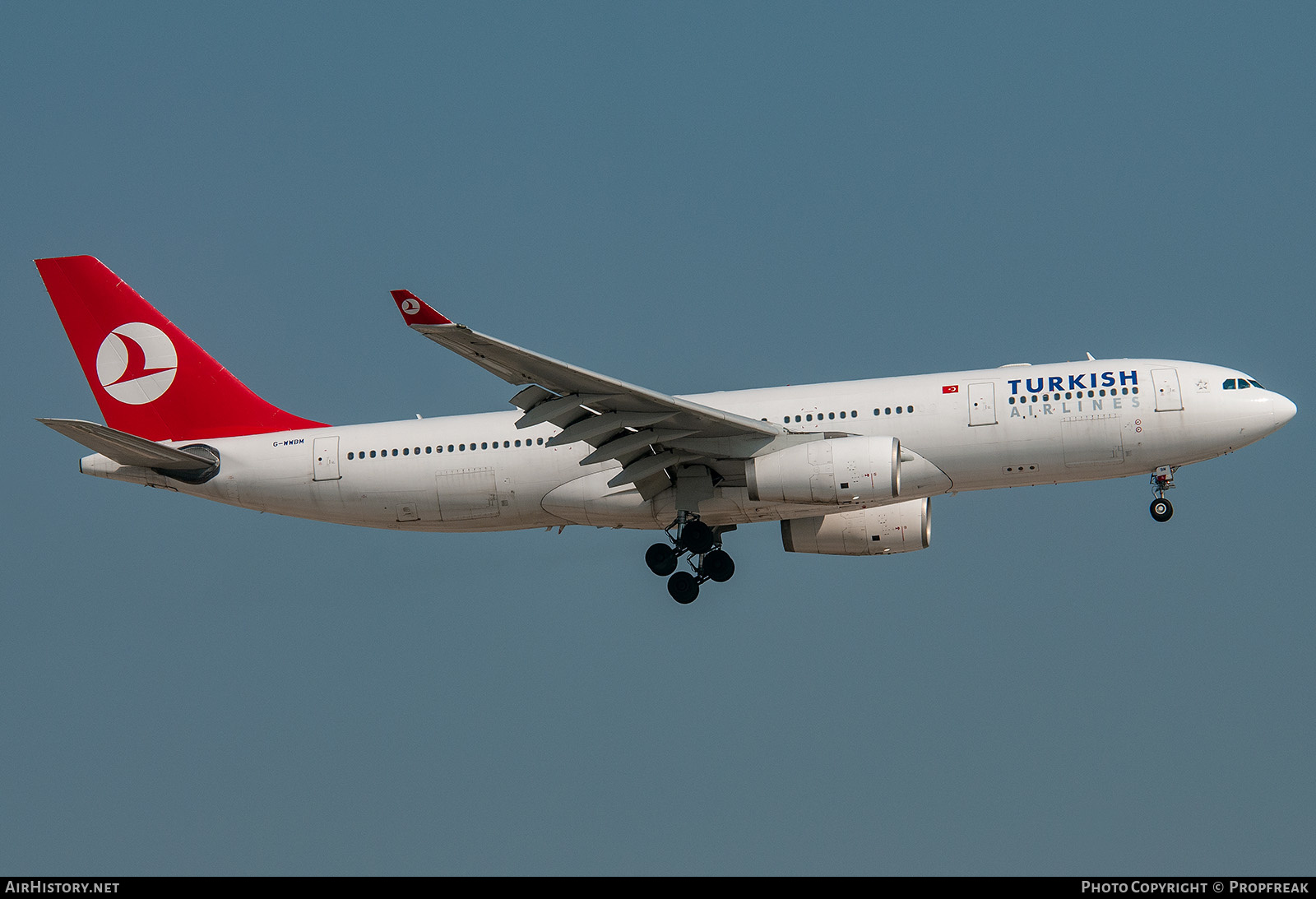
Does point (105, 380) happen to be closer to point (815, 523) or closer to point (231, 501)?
point (231, 501)

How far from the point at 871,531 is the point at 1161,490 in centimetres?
650

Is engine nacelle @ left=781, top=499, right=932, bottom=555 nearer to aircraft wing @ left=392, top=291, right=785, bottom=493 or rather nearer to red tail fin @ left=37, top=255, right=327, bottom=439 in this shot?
aircraft wing @ left=392, top=291, right=785, bottom=493

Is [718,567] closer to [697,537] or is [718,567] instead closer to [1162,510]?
[697,537]

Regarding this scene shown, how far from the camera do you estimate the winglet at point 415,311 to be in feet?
89.8

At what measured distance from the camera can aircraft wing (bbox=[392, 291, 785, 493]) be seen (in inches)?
1180

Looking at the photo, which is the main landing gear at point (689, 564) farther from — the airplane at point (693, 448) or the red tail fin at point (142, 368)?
the red tail fin at point (142, 368)

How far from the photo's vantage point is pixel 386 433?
35.2m

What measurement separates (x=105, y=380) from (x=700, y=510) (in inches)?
609

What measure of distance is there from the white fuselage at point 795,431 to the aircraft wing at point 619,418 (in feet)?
3.43

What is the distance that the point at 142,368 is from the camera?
1496 inches

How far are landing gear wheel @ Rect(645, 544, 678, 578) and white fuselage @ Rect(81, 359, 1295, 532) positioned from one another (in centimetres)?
62

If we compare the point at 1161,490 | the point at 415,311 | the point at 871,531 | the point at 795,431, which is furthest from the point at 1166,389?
the point at 415,311

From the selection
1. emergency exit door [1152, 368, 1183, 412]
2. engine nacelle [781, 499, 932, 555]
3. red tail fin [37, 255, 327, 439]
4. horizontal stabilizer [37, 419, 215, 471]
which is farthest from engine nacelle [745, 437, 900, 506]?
horizontal stabilizer [37, 419, 215, 471]

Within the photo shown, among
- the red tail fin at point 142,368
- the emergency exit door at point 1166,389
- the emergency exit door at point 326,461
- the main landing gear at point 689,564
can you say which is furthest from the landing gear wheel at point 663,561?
the emergency exit door at point 1166,389
